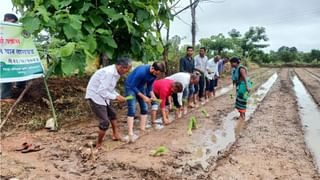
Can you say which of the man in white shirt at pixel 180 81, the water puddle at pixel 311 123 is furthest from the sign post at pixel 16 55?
the water puddle at pixel 311 123

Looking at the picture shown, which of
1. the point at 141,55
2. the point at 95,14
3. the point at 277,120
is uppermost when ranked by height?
the point at 95,14

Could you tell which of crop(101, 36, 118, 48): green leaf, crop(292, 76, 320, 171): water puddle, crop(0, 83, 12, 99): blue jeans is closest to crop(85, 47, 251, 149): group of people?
crop(101, 36, 118, 48): green leaf

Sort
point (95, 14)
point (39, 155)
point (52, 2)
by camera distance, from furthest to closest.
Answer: point (95, 14) < point (52, 2) < point (39, 155)

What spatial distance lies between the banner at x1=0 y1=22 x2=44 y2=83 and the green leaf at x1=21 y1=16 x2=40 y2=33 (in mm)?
151

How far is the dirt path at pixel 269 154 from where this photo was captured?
17.8 ft

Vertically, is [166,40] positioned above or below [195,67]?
above

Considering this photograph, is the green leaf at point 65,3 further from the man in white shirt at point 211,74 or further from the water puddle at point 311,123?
the man in white shirt at point 211,74

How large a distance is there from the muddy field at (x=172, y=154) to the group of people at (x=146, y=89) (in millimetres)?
428

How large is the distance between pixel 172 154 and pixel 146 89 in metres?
1.94

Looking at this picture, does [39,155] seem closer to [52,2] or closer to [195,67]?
[52,2]

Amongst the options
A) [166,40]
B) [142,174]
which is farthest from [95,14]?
[166,40]

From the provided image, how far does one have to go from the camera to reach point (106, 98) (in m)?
6.02

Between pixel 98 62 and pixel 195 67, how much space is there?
3.41 metres

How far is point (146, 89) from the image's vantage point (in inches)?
305
